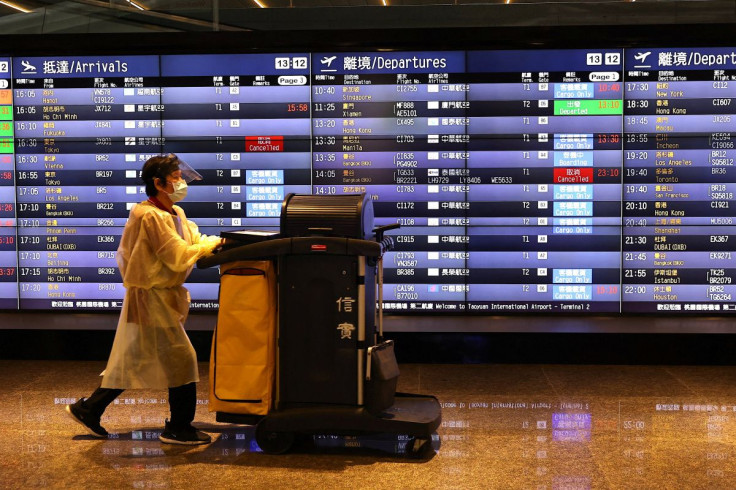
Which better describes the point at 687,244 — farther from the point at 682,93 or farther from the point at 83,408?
the point at 83,408

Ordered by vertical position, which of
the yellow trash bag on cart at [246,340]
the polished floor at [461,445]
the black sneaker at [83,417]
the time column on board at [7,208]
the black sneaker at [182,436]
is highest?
the time column on board at [7,208]

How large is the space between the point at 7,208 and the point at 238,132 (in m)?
1.99

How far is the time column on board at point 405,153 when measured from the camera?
639 centimetres

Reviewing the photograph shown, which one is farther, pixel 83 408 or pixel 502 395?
pixel 502 395

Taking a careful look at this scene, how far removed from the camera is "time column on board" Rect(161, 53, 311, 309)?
21.2ft

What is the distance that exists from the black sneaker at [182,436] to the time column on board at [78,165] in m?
2.23

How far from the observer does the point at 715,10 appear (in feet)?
24.8

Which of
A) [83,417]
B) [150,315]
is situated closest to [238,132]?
[150,315]

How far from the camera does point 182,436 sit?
4.62m

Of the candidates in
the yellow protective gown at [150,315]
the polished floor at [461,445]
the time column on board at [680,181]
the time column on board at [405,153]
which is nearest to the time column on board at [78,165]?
the polished floor at [461,445]

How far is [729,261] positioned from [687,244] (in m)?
0.34

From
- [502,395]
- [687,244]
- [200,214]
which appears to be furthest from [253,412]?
[687,244]

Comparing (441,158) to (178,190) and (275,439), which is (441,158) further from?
(275,439)

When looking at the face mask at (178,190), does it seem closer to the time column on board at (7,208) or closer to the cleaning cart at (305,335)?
the cleaning cart at (305,335)
